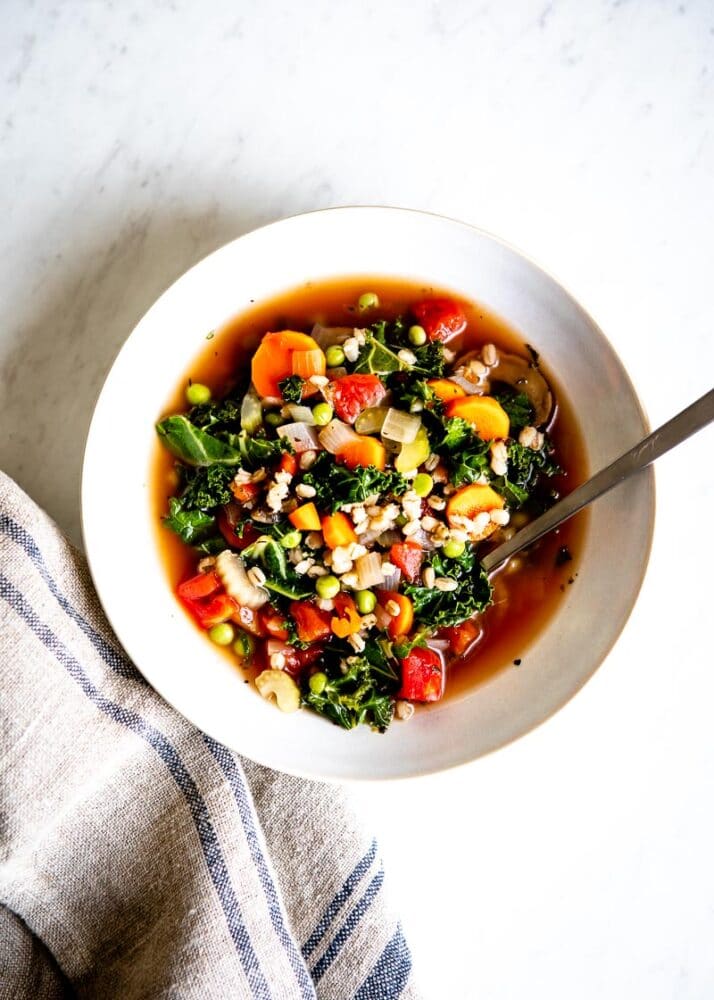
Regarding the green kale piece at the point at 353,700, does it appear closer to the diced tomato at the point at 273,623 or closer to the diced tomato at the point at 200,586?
the diced tomato at the point at 273,623

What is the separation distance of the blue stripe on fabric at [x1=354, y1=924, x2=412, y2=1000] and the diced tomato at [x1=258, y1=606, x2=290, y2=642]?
1.39 meters

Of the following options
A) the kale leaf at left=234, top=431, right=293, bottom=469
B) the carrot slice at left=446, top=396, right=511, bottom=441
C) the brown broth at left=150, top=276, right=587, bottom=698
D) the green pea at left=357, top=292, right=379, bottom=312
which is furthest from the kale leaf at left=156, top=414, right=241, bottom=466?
the carrot slice at left=446, top=396, right=511, bottom=441

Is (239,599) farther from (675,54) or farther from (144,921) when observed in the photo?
(675,54)

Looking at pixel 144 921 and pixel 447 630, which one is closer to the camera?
pixel 144 921

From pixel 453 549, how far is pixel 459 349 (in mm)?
960

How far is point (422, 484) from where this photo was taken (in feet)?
11.1

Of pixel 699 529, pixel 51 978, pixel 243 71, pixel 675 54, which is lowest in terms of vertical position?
pixel 51 978

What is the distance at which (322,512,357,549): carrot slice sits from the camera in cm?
333

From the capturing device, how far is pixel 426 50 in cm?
366

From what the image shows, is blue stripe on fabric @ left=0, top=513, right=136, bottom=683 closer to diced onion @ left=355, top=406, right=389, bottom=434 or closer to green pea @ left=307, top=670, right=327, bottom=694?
green pea @ left=307, top=670, right=327, bottom=694

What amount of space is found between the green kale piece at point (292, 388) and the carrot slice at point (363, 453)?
12.1 inches

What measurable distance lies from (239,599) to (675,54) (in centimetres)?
336

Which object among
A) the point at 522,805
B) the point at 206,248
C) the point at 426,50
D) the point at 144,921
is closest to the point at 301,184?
the point at 206,248

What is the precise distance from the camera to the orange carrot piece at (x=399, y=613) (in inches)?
133
